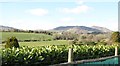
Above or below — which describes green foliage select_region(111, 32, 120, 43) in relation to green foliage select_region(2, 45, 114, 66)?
above

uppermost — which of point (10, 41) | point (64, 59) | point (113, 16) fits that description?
point (113, 16)

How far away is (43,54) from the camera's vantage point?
31.5 feet

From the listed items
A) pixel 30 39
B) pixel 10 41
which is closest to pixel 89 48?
pixel 10 41

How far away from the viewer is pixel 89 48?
1246 centimetres

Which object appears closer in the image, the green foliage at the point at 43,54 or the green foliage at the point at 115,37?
the green foliage at the point at 43,54

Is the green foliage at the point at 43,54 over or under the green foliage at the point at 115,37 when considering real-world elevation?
under

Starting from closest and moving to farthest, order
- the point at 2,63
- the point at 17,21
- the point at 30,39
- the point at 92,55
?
the point at 2,63 < the point at 92,55 < the point at 17,21 < the point at 30,39

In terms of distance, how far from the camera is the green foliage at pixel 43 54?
8340mm

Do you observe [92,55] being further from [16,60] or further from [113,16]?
[16,60]

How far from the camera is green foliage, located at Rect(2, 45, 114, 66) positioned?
27.4 feet

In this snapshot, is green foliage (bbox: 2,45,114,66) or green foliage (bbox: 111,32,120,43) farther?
green foliage (bbox: 111,32,120,43)

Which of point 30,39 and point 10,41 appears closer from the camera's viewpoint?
point 10,41

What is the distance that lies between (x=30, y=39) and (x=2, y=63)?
1171 centimetres

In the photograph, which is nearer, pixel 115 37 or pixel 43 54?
pixel 43 54
